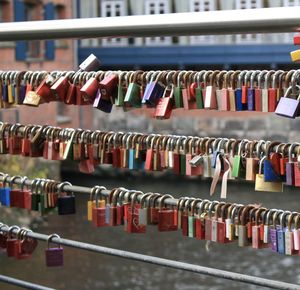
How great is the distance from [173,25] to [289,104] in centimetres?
22

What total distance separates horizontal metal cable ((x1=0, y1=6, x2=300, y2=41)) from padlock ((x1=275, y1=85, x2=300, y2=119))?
206mm

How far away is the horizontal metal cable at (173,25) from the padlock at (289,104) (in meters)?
0.21

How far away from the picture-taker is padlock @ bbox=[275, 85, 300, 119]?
3.04 feet

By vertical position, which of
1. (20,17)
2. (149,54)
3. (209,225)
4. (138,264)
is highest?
(20,17)

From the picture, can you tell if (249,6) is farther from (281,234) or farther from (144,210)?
(281,234)

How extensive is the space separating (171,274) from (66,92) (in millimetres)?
5660

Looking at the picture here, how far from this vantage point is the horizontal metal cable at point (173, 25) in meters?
0.71

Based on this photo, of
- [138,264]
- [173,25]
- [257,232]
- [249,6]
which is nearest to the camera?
[173,25]

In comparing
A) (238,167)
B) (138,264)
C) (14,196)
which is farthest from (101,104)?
(138,264)

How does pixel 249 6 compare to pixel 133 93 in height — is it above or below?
above

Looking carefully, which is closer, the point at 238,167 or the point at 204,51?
the point at 238,167

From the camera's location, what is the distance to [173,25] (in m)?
0.78

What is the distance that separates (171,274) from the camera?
268 inches

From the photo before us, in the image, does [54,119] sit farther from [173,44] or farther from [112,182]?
[173,44]
